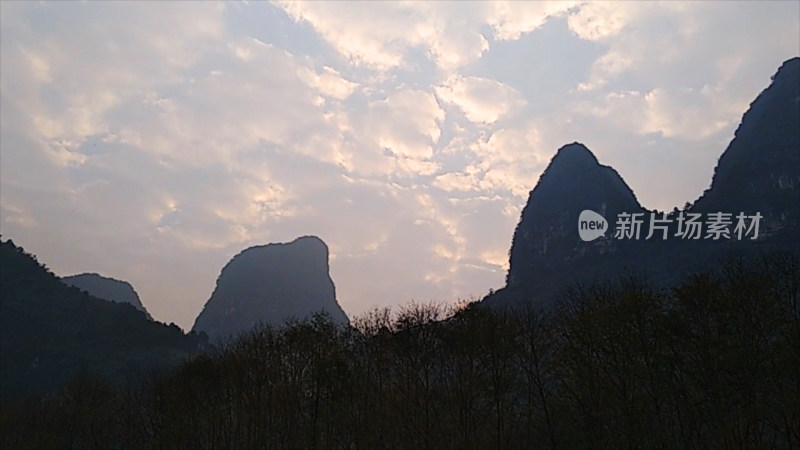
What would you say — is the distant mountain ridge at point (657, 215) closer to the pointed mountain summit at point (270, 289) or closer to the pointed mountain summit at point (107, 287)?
the pointed mountain summit at point (270, 289)

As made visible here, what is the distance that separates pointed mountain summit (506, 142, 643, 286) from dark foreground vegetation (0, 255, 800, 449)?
55.4 m

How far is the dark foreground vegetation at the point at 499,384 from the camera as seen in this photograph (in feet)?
57.1

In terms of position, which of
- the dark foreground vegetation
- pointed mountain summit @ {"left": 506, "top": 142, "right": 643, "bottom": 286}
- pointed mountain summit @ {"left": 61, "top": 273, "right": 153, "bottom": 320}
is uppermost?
pointed mountain summit @ {"left": 506, "top": 142, "right": 643, "bottom": 286}

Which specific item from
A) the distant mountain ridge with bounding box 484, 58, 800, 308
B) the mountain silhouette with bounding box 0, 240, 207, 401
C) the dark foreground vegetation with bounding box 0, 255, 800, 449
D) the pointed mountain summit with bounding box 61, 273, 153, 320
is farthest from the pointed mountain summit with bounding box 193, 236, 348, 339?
the dark foreground vegetation with bounding box 0, 255, 800, 449

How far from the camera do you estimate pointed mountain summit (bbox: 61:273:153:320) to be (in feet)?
380

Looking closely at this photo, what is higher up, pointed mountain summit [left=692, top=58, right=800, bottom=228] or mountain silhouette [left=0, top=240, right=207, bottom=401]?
pointed mountain summit [left=692, top=58, right=800, bottom=228]

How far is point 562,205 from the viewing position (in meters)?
84.2

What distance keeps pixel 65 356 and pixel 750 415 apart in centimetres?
5185

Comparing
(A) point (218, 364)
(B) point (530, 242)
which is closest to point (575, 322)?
(A) point (218, 364)

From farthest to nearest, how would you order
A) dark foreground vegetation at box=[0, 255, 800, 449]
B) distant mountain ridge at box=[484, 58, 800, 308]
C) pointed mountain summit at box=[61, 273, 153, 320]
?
pointed mountain summit at box=[61, 273, 153, 320], distant mountain ridge at box=[484, 58, 800, 308], dark foreground vegetation at box=[0, 255, 800, 449]

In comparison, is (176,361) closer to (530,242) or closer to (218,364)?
(218,364)

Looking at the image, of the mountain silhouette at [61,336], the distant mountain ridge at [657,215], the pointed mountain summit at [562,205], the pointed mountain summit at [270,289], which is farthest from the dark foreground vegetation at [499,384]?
the pointed mountain summit at [270,289]

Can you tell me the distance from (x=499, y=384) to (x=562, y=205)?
213ft

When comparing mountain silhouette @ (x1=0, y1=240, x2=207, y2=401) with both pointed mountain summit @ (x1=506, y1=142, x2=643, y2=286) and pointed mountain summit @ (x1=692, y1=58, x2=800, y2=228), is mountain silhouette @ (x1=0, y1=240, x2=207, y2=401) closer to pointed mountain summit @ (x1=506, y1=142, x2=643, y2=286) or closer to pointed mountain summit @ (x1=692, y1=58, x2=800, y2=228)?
pointed mountain summit @ (x1=506, y1=142, x2=643, y2=286)
